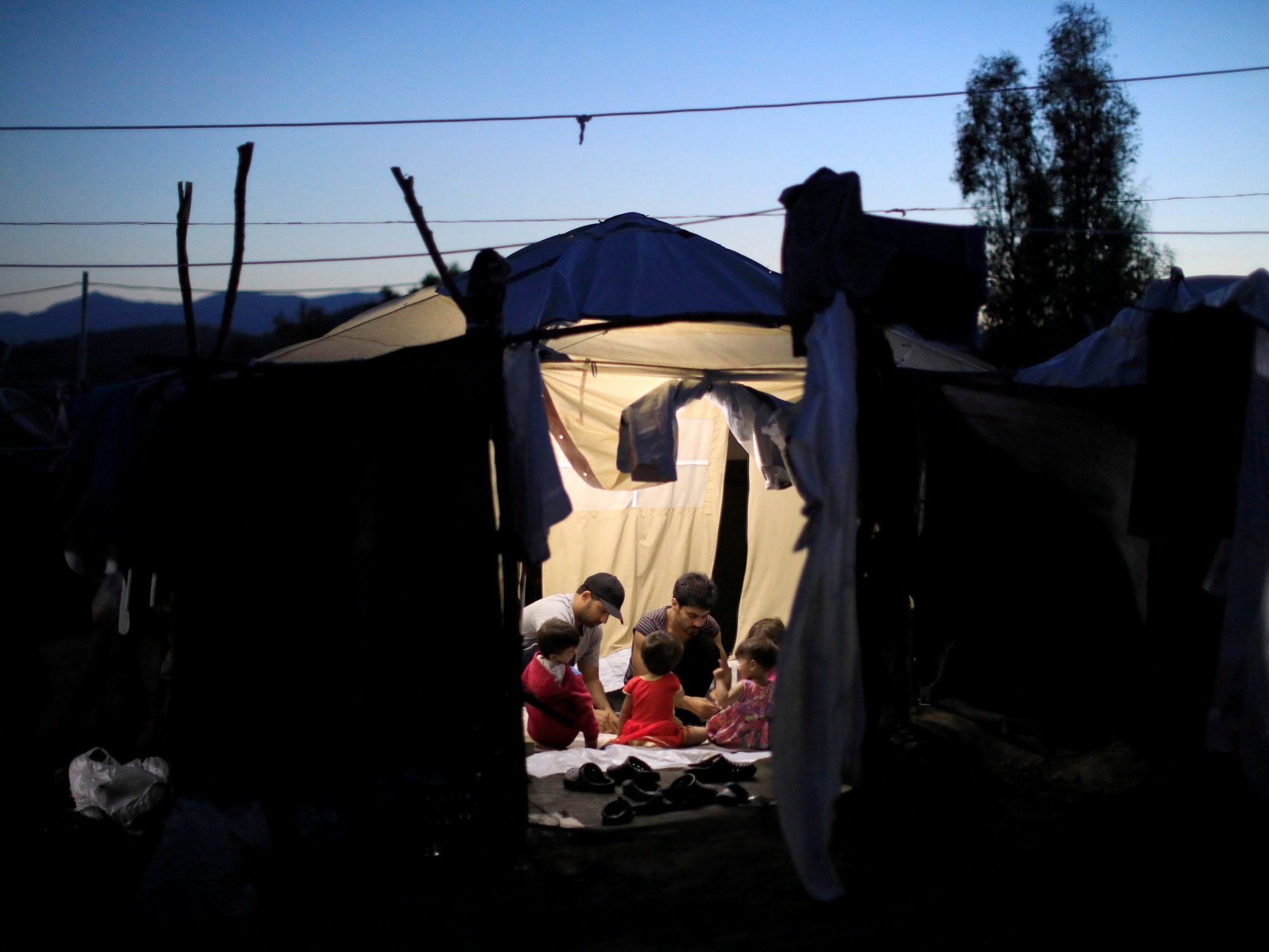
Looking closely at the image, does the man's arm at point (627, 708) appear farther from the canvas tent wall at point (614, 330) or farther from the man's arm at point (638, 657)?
the canvas tent wall at point (614, 330)

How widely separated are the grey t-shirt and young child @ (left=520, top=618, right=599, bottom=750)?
2.14 feet

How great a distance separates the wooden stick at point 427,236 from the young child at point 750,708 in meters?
2.91

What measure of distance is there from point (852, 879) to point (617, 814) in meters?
1.16

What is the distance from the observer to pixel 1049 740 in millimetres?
5422

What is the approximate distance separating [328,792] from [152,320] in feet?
123

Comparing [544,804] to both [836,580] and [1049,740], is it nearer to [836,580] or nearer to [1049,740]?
[836,580]

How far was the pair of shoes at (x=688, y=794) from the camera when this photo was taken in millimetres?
4906

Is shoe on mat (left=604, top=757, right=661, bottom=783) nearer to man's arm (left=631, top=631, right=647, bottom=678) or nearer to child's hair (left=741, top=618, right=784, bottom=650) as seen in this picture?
man's arm (left=631, top=631, right=647, bottom=678)

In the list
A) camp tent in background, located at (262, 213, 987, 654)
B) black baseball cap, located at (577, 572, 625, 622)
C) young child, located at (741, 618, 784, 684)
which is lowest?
young child, located at (741, 618, 784, 684)

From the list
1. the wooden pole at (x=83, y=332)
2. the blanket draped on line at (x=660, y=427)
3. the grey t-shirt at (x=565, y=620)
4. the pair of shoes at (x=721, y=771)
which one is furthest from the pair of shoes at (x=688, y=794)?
the wooden pole at (x=83, y=332)

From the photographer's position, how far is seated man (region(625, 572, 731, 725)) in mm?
6707

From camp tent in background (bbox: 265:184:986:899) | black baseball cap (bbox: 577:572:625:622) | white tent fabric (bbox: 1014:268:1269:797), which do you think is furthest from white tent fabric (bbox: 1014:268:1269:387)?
black baseball cap (bbox: 577:572:625:622)

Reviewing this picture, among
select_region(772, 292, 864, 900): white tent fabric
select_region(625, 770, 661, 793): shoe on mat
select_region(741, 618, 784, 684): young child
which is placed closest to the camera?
select_region(772, 292, 864, 900): white tent fabric

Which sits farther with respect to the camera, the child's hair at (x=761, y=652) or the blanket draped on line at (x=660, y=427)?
the child's hair at (x=761, y=652)
